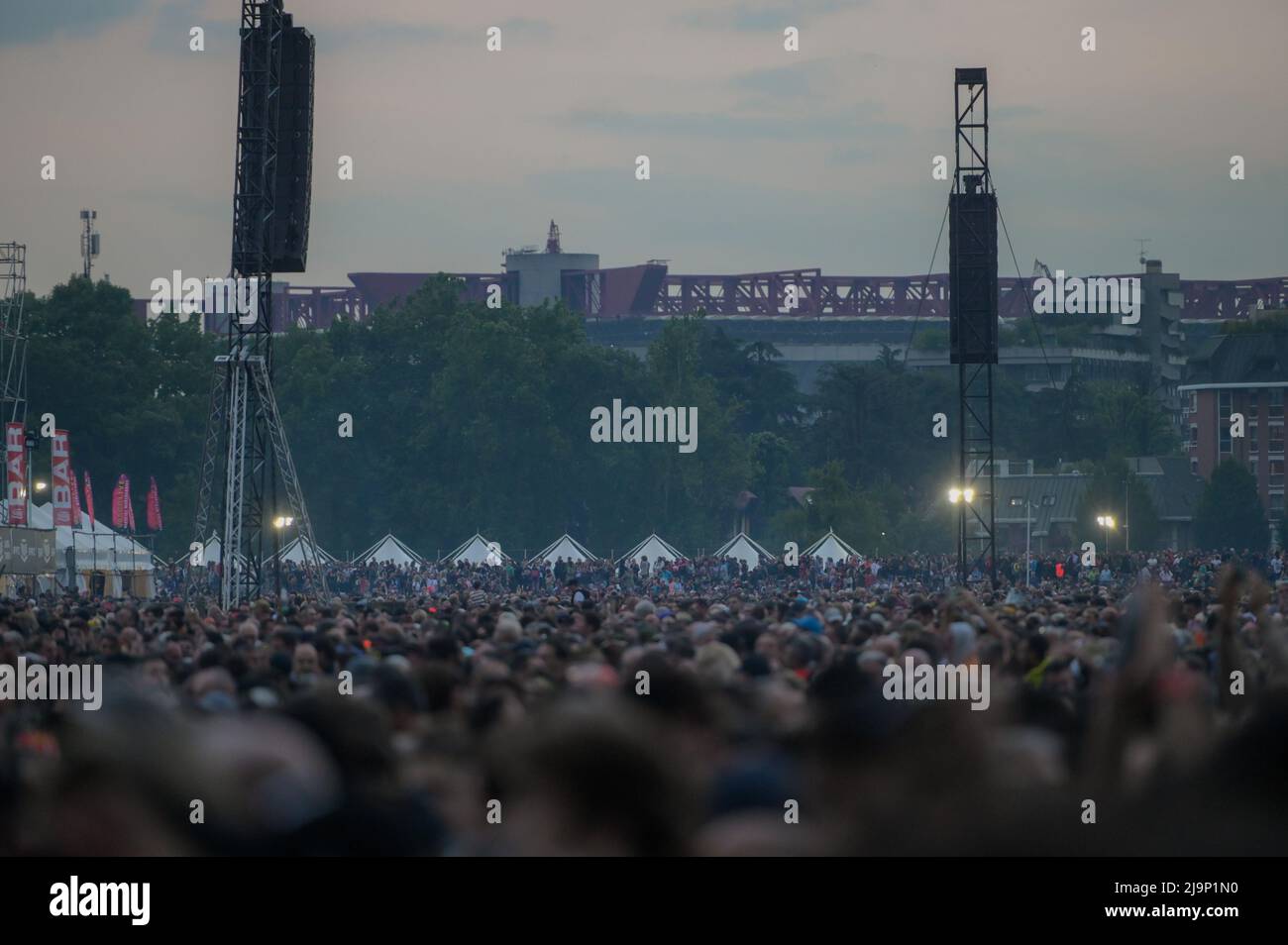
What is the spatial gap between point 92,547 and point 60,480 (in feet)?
7.94

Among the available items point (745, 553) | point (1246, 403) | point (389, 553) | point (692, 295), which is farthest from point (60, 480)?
point (692, 295)

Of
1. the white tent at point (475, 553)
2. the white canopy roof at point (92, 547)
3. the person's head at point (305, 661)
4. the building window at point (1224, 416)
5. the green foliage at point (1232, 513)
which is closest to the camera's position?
the person's head at point (305, 661)

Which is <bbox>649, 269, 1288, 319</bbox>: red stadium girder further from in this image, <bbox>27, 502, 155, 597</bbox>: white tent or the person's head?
the person's head

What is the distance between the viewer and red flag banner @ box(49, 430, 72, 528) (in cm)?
4403

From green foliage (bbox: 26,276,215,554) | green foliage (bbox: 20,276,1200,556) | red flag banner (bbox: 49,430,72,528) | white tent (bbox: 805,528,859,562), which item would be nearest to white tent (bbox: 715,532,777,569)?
white tent (bbox: 805,528,859,562)

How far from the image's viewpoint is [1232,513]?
98625mm

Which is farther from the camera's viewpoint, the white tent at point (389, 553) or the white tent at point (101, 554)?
the white tent at point (389, 553)

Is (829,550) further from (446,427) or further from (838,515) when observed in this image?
(446,427)

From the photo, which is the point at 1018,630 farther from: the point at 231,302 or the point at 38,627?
the point at 231,302

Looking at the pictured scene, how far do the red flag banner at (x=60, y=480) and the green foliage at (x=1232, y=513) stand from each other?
67.4 m

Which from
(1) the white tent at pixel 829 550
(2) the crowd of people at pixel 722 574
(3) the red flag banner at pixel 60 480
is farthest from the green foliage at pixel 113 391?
(3) the red flag banner at pixel 60 480

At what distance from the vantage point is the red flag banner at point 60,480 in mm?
44031

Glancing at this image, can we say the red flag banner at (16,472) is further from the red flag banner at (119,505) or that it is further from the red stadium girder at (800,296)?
the red stadium girder at (800,296)

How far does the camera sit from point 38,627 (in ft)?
60.6
